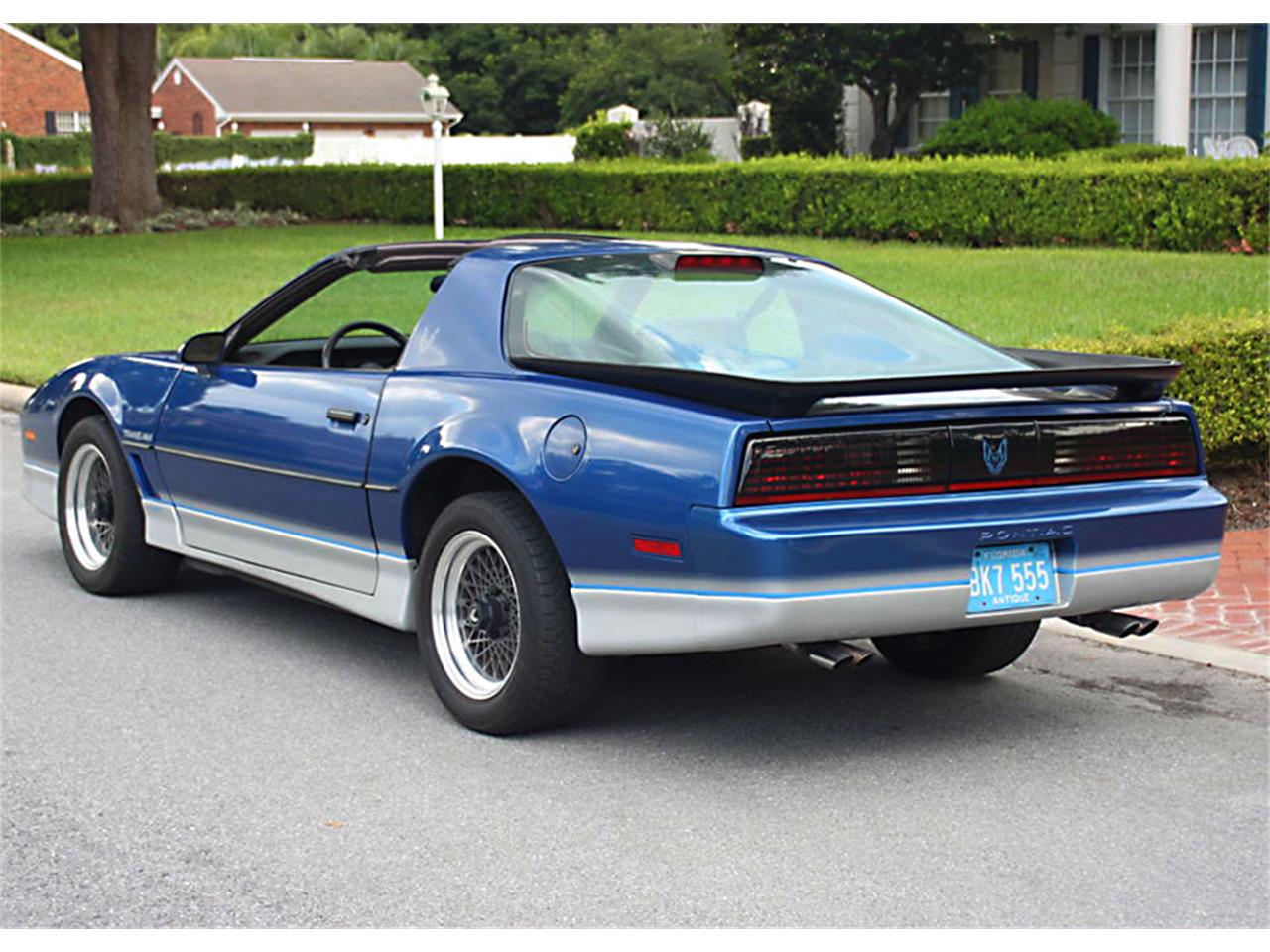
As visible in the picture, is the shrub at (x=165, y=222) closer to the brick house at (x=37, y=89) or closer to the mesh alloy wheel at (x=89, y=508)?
the mesh alloy wheel at (x=89, y=508)

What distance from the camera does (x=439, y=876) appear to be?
4344mm

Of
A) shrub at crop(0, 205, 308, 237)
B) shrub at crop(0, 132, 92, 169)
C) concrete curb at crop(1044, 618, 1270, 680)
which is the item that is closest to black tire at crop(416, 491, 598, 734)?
concrete curb at crop(1044, 618, 1270, 680)

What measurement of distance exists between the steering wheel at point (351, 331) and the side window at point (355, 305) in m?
0.04

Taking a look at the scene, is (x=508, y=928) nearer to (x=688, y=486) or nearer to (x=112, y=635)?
(x=688, y=486)

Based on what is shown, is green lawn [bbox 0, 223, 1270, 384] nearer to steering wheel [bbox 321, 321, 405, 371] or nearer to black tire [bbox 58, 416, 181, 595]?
steering wheel [bbox 321, 321, 405, 371]

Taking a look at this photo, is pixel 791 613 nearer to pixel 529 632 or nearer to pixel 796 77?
pixel 529 632

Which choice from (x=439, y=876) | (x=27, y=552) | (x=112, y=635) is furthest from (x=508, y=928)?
(x=27, y=552)

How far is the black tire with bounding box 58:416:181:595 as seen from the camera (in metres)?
7.25

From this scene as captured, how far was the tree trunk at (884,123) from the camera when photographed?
109 ft

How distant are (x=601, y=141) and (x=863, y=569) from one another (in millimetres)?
31921

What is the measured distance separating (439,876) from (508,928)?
14.6 inches

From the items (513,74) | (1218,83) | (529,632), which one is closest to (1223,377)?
(529,632)

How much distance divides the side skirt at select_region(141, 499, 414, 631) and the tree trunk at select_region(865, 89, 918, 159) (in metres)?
27.4

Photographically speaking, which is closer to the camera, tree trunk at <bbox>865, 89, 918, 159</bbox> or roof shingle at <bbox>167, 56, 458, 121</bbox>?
tree trunk at <bbox>865, 89, 918, 159</bbox>
